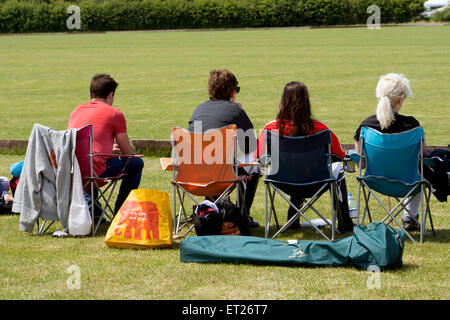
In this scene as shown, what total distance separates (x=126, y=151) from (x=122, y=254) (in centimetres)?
138

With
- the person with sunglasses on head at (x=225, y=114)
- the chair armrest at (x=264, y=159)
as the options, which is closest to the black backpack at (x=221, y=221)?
the chair armrest at (x=264, y=159)

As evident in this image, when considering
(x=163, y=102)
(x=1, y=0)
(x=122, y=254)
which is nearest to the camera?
(x=122, y=254)

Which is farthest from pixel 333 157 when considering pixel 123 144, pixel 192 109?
pixel 192 109

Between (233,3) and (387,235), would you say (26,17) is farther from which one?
(387,235)

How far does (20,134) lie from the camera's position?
1326 centimetres

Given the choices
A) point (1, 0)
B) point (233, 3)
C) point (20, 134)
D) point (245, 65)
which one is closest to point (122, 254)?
point (20, 134)

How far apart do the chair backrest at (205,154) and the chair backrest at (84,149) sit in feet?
2.38

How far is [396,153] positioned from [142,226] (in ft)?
7.15

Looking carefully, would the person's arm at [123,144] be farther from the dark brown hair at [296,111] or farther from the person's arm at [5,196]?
the dark brown hair at [296,111]

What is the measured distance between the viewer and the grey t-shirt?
6.49m

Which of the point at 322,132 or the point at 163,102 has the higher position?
the point at 322,132

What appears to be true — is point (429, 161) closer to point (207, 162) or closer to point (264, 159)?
point (264, 159)
